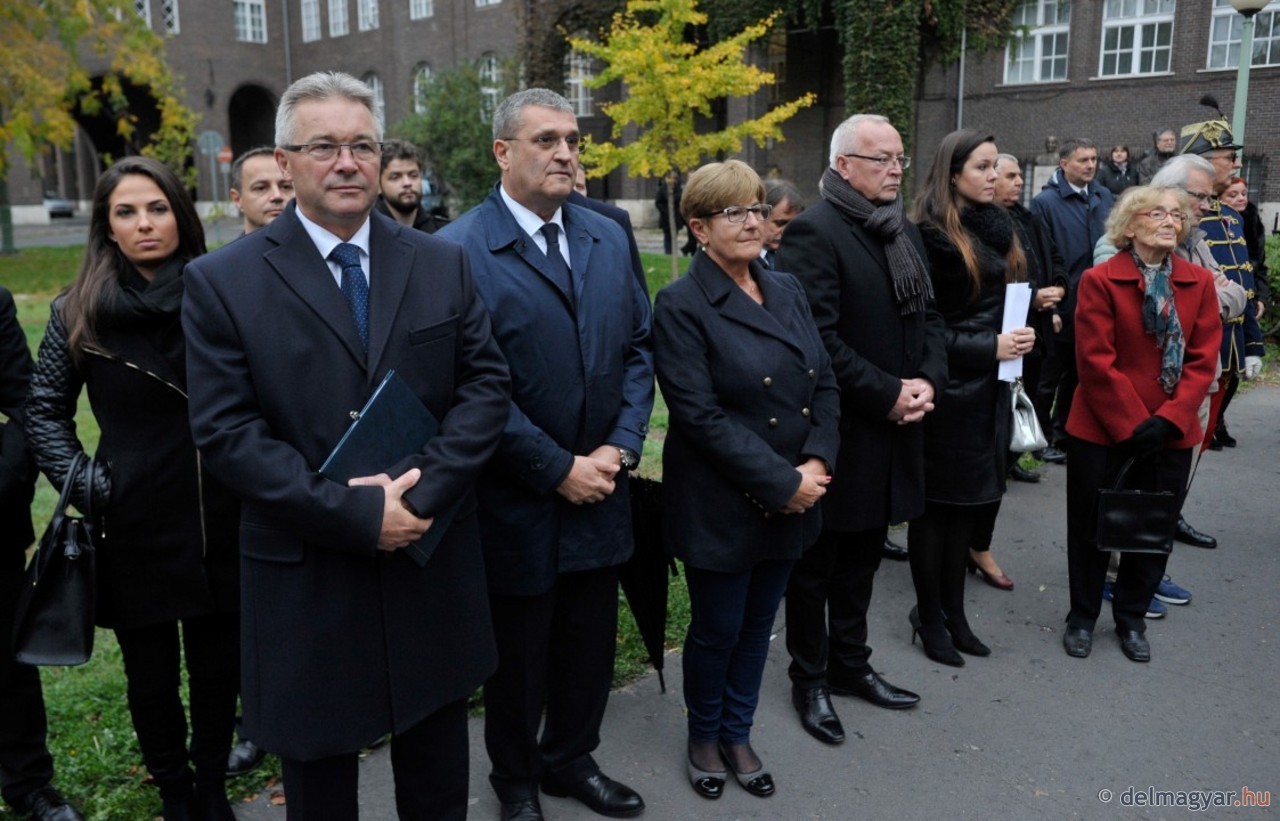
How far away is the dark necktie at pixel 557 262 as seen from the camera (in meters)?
3.23

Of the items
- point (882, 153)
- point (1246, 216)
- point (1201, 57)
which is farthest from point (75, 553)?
point (1201, 57)

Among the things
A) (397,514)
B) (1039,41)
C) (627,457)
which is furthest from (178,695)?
(1039,41)

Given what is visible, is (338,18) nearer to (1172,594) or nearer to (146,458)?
(1172,594)

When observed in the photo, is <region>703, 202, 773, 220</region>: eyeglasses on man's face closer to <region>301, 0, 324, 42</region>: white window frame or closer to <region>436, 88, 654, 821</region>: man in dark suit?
<region>436, 88, 654, 821</region>: man in dark suit

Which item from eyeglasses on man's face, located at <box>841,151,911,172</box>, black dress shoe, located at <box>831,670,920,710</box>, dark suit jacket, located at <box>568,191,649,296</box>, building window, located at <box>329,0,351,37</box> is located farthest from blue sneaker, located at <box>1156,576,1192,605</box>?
building window, located at <box>329,0,351,37</box>

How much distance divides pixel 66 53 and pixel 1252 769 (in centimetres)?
2062

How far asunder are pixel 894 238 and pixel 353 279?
2.24 m

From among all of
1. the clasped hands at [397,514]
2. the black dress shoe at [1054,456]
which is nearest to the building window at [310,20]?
the black dress shoe at [1054,456]

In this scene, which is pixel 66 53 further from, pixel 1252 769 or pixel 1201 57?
pixel 1201 57

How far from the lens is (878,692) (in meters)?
4.14

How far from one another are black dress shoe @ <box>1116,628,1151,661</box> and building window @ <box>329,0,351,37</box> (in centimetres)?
4484

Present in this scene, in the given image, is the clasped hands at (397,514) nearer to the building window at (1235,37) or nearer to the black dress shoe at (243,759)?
the black dress shoe at (243,759)

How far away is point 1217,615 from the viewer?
504cm

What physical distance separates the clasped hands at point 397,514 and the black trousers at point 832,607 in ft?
6.22
